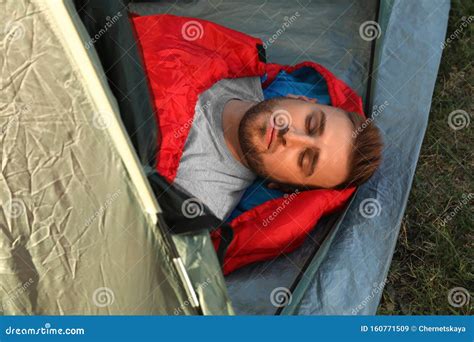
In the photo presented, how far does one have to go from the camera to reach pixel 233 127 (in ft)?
5.59

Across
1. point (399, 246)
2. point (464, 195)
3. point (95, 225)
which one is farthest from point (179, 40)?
point (464, 195)

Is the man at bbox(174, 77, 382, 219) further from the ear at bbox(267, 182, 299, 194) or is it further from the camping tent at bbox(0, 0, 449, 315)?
the camping tent at bbox(0, 0, 449, 315)

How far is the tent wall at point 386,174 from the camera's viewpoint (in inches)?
59.1

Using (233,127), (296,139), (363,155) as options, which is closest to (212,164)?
(233,127)

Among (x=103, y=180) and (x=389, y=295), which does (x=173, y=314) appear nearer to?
(x=103, y=180)

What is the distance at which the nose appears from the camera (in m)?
1.63

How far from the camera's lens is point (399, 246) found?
1898 mm

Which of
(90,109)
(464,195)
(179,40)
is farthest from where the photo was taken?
→ (464,195)

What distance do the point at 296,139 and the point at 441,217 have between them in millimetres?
599

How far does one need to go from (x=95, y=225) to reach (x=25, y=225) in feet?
0.43

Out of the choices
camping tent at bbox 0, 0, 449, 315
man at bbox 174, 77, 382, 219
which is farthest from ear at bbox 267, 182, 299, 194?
camping tent at bbox 0, 0, 449, 315

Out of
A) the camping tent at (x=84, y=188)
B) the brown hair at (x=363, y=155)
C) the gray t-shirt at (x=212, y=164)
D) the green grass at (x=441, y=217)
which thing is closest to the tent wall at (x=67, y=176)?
the camping tent at (x=84, y=188)

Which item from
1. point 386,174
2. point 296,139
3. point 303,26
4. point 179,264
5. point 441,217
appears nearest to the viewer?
point 179,264

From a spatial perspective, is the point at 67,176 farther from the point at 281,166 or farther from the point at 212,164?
the point at 281,166
